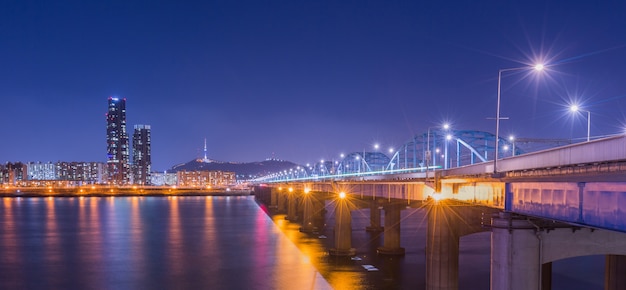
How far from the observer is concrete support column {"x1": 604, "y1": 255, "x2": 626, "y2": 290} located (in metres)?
30.1

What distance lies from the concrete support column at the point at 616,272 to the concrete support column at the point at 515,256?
1370 centimetres

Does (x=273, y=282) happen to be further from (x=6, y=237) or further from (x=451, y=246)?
(x=6, y=237)

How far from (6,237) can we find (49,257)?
87.2 ft

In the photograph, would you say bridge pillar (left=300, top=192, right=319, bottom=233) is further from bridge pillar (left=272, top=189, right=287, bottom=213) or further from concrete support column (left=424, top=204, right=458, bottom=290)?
concrete support column (left=424, top=204, right=458, bottom=290)

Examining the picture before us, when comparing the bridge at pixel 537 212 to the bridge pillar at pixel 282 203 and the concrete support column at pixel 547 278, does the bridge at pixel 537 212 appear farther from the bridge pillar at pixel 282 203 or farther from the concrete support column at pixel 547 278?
the bridge pillar at pixel 282 203

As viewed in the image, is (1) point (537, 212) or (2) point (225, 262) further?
(2) point (225, 262)

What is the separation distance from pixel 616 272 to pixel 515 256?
14546mm

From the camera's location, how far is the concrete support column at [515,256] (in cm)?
1906

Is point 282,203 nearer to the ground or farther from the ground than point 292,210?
nearer to the ground

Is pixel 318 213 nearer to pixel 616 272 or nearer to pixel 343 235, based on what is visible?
pixel 343 235

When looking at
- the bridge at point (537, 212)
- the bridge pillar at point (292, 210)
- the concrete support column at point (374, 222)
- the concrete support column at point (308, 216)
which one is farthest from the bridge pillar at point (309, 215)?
the bridge at point (537, 212)

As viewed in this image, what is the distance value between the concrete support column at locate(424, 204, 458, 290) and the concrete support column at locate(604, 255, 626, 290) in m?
7.89

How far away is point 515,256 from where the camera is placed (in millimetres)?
19438

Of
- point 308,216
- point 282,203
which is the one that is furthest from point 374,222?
point 282,203
